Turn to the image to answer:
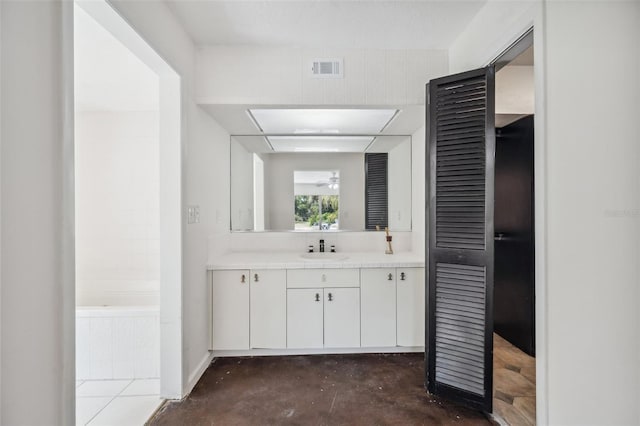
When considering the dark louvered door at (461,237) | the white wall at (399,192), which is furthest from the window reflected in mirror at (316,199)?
the dark louvered door at (461,237)

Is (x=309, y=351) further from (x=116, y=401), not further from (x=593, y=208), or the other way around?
(x=593, y=208)

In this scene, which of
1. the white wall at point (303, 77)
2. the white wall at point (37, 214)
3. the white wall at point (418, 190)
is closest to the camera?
the white wall at point (37, 214)

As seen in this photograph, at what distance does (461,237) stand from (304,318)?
137 centimetres

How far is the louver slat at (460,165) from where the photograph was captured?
6.00 ft

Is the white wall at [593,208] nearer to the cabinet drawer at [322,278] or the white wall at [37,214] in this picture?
the cabinet drawer at [322,278]

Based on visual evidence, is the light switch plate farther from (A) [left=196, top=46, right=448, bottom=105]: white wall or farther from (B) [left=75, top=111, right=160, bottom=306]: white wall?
(B) [left=75, top=111, right=160, bottom=306]: white wall

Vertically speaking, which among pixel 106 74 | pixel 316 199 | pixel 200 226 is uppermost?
pixel 106 74

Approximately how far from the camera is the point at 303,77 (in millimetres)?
2363

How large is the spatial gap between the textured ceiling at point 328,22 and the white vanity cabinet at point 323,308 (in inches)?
69.4

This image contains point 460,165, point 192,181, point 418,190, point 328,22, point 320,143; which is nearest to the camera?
point 460,165

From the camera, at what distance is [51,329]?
1008 millimetres

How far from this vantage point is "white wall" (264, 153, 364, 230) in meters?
3.05

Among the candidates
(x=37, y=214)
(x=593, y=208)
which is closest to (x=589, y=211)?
(x=593, y=208)

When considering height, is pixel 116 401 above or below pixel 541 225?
below
